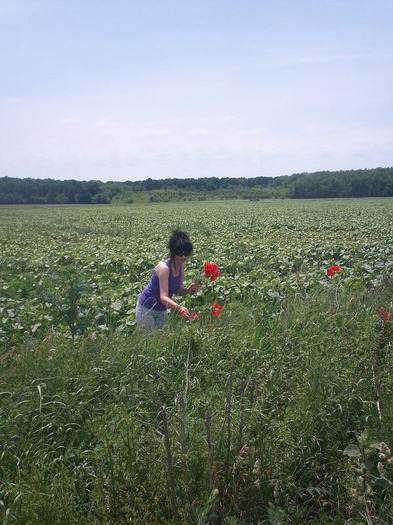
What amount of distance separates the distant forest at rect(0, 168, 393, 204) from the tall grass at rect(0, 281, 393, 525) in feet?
252

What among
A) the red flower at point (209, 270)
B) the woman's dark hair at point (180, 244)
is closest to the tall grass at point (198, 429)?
the red flower at point (209, 270)

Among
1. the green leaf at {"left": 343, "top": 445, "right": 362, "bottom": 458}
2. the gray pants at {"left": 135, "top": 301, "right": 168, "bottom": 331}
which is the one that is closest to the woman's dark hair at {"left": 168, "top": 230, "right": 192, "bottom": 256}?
the gray pants at {"left": 135, "top": 301, "right": 168, "bottom": 331}

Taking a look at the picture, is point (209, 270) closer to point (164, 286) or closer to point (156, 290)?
point (164, 286)

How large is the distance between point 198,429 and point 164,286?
6.92 ft

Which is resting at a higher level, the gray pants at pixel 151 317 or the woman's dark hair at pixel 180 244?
the woman's dark hair at pixel 180 244

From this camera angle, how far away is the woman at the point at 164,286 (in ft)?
16.3

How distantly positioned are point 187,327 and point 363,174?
94707 mm

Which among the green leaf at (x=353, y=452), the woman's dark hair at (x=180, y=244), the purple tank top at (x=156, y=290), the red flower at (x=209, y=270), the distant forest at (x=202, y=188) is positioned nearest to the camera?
the green leaf at (x=353, y=452)

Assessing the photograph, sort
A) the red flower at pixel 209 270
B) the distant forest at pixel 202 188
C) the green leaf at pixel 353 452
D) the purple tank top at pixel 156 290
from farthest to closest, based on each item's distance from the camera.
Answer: the distant forest at pixel 202 188
the purple tank top at pixel 156 290
the red flower at pixel 209 270
the green leaf at pixel 353 452

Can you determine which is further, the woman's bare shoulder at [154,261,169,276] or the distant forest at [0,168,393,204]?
the distant forest at [0,168,393,204]

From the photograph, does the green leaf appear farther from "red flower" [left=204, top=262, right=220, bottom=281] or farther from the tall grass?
"red flower" [left=204, top=262, right=220, bottom=281]

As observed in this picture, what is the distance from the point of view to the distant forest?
78.7 meters

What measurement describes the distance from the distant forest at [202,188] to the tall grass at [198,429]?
7668 centimetres

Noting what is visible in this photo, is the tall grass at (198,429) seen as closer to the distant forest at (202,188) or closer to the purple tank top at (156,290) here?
the purple tank top at (156,290)
